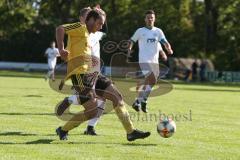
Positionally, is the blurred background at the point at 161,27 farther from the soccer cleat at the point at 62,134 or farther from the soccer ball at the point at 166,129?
the soccer cleat at the point at 62,134

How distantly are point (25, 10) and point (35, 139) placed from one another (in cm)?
5465

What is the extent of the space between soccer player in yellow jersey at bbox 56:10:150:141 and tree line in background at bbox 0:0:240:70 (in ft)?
140

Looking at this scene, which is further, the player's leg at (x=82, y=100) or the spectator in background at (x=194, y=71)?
the spectator in background at (x=194, y=71)

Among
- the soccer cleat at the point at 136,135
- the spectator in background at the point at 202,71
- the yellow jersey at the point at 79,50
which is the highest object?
the yellow jersey at the point at 79,50

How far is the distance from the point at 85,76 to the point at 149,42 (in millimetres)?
6183

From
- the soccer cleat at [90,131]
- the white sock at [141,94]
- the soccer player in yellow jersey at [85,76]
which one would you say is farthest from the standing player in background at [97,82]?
the white sock at [141,94]

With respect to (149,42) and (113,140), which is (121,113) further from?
(149,42)

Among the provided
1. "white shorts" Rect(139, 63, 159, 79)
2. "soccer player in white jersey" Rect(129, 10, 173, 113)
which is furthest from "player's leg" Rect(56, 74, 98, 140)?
"white shorts" Rect(139, 63, 159, 79)

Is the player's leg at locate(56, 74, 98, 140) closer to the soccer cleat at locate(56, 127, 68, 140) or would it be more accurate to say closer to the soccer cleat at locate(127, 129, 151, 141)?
the soccer cleat at locate(56, 127, 68, 140)

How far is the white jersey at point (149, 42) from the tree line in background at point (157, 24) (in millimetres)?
36661

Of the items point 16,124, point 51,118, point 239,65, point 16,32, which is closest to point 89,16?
point 16,124

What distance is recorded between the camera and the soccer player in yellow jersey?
30.7 feet

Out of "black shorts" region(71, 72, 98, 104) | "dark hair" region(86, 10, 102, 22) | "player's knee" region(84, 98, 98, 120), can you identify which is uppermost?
"dark hair" region(86, 10, 102, 22)

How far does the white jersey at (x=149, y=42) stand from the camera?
606 inches
